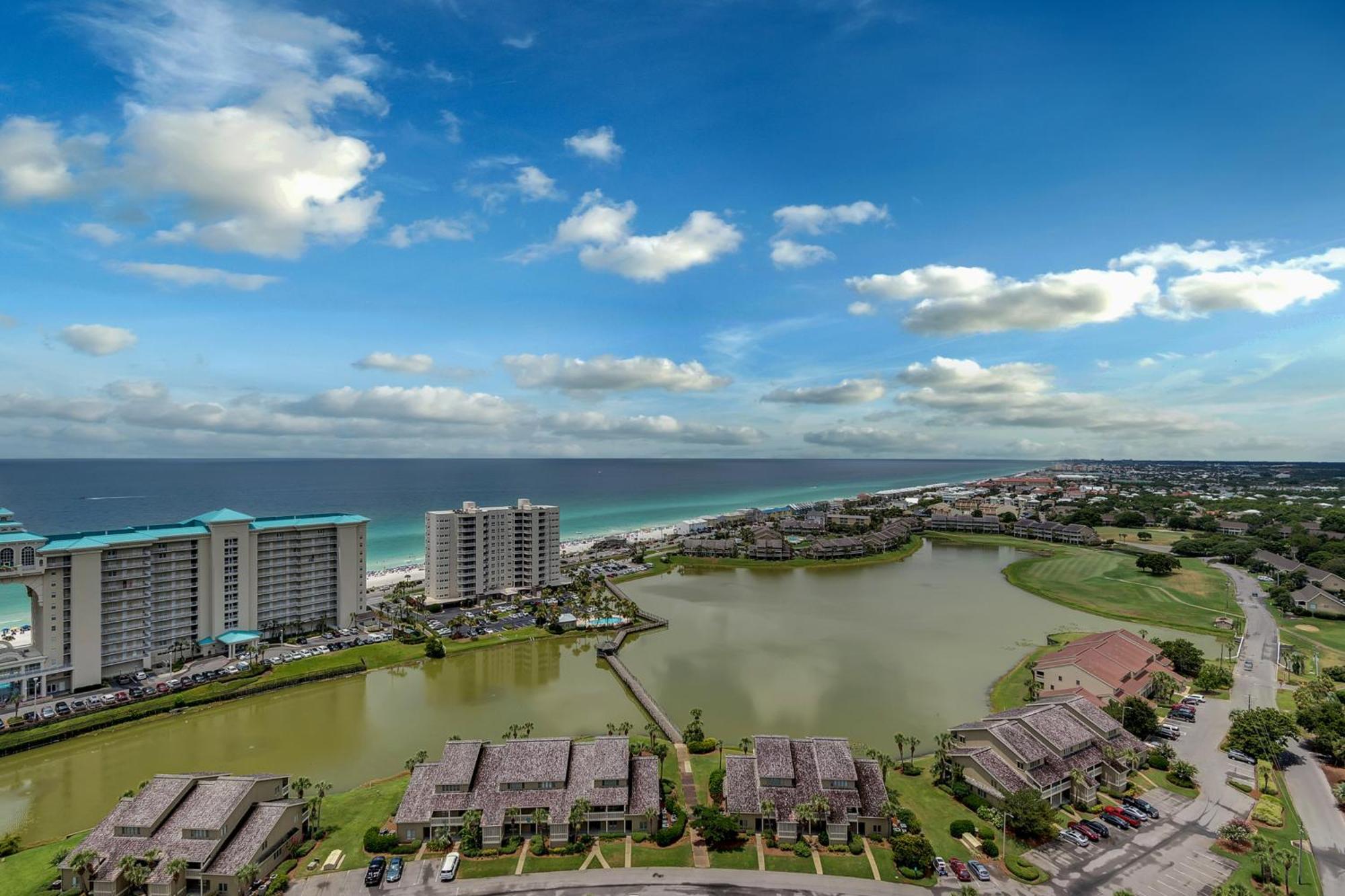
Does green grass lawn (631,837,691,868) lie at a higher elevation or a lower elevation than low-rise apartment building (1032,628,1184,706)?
lower

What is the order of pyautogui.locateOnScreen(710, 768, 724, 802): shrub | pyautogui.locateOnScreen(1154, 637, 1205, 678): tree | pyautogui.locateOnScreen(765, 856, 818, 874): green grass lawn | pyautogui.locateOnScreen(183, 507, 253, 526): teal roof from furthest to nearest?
1. pyautogui.locateOnScreen(183, 507, 253, 526): teal roof
2. pyautogui.locateOnScreen(1154, 637, 1205, 678): tree
3. pyautogui.locateOnScreen(710, 768, 724, 802): shrub
4. pyautogui.locateOnScreen(765, 856, 818, 874): green grass lawn

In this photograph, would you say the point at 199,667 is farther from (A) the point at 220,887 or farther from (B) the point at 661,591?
(B) the point at 661,591

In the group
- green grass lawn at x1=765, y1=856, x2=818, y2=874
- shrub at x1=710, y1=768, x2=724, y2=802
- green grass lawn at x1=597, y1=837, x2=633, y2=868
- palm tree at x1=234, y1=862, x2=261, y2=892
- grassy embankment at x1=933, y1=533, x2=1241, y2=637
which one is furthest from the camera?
grassy embankment at x1=933, y1=533, x2=1241, y2=637

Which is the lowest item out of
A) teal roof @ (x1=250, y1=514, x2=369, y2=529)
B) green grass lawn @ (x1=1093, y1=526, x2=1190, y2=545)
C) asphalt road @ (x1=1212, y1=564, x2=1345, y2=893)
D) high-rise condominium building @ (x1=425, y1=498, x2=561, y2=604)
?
asphalt road @ (x1=1212, y1=564, x2=1345, y2=893)

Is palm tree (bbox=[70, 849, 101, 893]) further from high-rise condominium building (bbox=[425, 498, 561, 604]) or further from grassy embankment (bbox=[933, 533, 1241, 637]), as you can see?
grassy embankment (bbox=[933, 533, 1241, 637])

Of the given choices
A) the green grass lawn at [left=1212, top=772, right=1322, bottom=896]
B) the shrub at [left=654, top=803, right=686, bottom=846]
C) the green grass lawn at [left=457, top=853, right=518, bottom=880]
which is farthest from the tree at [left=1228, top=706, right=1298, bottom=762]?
the green grass lawn at [left=457, top=853, right=518, bottom=880]

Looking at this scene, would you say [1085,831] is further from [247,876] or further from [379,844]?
[247,876]

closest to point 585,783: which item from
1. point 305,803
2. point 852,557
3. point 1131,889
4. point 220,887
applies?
point 305,803

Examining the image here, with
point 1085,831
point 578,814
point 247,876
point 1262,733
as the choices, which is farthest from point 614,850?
point 1262,733
